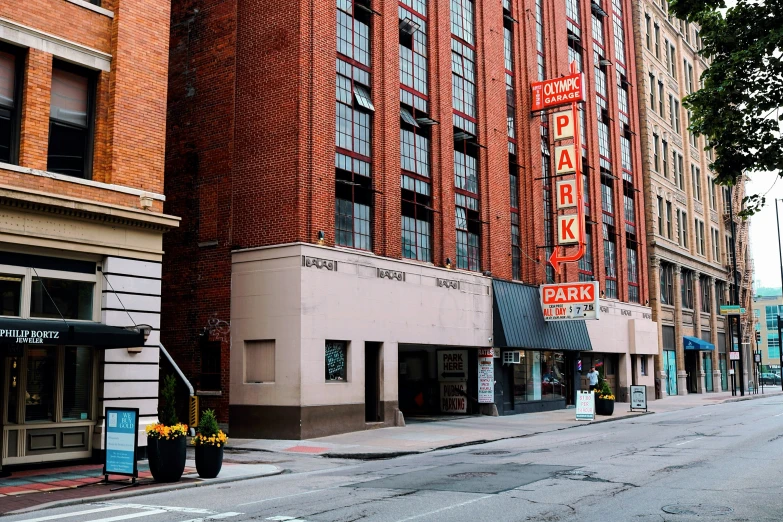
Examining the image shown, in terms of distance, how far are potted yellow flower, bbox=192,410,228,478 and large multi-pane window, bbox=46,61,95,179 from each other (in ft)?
22.0

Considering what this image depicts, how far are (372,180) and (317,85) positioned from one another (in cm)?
384

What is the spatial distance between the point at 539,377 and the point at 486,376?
5.21 metres

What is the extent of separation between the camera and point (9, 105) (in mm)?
16750

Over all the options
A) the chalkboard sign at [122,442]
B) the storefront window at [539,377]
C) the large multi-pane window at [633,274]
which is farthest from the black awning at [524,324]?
the chalkboard sign at [122,442]

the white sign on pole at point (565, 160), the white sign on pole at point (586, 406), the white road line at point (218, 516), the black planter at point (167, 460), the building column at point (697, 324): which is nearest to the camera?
the white road line at point (218, 516)

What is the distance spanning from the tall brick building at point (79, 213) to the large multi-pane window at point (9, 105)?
0.07 feet

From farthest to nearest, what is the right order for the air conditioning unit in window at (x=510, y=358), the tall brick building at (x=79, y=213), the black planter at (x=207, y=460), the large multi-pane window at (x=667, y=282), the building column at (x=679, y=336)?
1. the building column at (x=679, y=336)
2. the large multi-pane window at (x=667, y=282)
3. the air conditioning unit in window at (x=510, y=358)
4. the tall brick building at (x=79, y=213)
5. the black planter at (x=207, y=460)

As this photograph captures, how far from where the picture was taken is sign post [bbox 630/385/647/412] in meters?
34.9

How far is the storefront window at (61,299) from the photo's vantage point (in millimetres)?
16734

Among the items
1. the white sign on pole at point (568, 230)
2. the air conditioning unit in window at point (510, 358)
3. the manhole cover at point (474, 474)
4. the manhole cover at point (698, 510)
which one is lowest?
the manhole cover at point (474, 474)

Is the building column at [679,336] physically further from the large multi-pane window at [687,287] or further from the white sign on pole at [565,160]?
the white sign on pole at [565,160]

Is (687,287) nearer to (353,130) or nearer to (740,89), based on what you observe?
(353,130)

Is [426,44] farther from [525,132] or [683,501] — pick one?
[683,501]

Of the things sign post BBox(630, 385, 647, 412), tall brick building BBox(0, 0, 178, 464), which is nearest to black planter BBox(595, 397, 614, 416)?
sign post BBox(630, 385, 647, 412)
